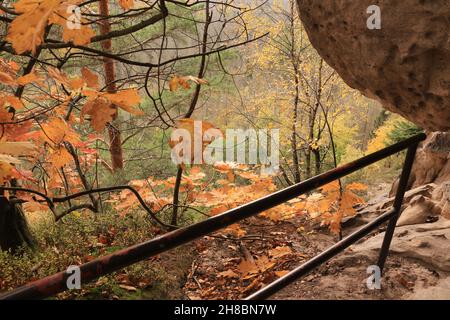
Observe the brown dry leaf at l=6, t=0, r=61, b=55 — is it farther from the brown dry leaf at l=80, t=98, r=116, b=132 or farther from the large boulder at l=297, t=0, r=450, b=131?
the large boulder at l=297, t=0, r=450, b=131

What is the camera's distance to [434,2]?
6.08 feet

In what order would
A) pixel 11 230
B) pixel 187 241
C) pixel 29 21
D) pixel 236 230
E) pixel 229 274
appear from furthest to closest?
pixel 236 230 → pixel 229 274 → pixel 11 230 → pixel 29 21 → pixel 187 241

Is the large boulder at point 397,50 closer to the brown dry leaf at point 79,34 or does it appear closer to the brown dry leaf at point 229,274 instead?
the brown dry leaf at point 79,34

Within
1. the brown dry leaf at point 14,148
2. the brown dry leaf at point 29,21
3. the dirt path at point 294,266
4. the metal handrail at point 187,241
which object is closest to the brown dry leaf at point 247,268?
the dirt path at point 294,266

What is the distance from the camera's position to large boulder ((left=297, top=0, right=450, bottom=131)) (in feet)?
6.35

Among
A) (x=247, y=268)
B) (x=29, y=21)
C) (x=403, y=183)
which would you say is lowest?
(x=247, y=268)

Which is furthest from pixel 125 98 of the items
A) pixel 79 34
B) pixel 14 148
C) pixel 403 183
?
pixel 403 183

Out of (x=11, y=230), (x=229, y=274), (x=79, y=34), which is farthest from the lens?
(x=229, y=274)

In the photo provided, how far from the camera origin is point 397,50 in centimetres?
210

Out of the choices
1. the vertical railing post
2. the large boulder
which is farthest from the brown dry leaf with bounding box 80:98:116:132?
the vertical railing post

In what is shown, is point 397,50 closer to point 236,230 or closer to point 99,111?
point 99,111

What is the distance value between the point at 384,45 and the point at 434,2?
0.34 m

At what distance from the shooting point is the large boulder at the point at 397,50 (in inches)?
76.2
